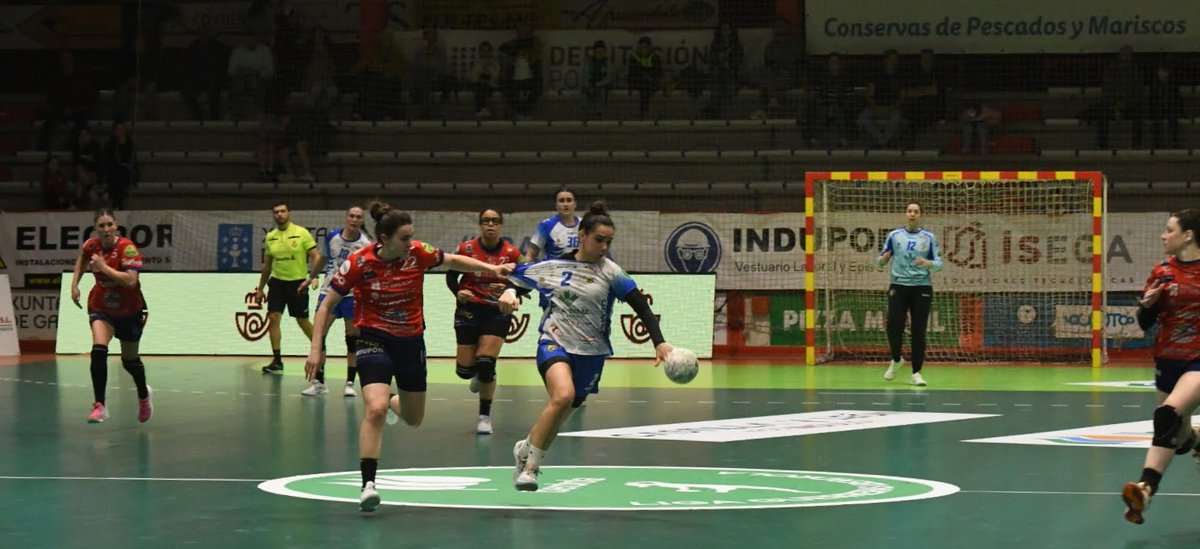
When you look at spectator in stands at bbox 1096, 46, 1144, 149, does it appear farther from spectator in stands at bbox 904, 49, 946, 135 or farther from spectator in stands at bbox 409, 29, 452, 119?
spectator in stands at bbox 409, 29, 452, 119

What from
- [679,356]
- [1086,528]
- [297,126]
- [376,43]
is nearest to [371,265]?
[679,356]

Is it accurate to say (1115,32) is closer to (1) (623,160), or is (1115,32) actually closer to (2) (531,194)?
(1) (623,160)

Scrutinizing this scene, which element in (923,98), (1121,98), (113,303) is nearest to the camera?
(113,303)

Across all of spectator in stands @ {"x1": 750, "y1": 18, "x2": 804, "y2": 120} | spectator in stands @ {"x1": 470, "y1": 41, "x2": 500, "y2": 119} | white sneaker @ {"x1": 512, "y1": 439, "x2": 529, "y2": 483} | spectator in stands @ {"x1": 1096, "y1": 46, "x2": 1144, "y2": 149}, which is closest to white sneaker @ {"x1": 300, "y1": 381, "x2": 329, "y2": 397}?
white sneaker @ {"x1": 512, "y1": 439, "x2": 529, "y2": 483}

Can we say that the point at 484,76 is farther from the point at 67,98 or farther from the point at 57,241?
the point at 67,98

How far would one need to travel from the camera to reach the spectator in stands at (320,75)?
30031 mm

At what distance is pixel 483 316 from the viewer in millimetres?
14773

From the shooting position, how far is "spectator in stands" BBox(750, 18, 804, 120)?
97.7ft

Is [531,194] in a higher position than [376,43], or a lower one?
lower

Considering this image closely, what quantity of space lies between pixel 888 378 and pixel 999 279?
582cm

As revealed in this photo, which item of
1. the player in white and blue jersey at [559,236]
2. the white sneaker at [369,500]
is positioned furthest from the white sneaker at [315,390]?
the white sneaker at [369,500]

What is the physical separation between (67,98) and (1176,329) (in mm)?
27049

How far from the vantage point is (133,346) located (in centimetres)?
1509

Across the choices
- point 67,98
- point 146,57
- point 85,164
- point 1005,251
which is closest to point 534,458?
point 1005,251
